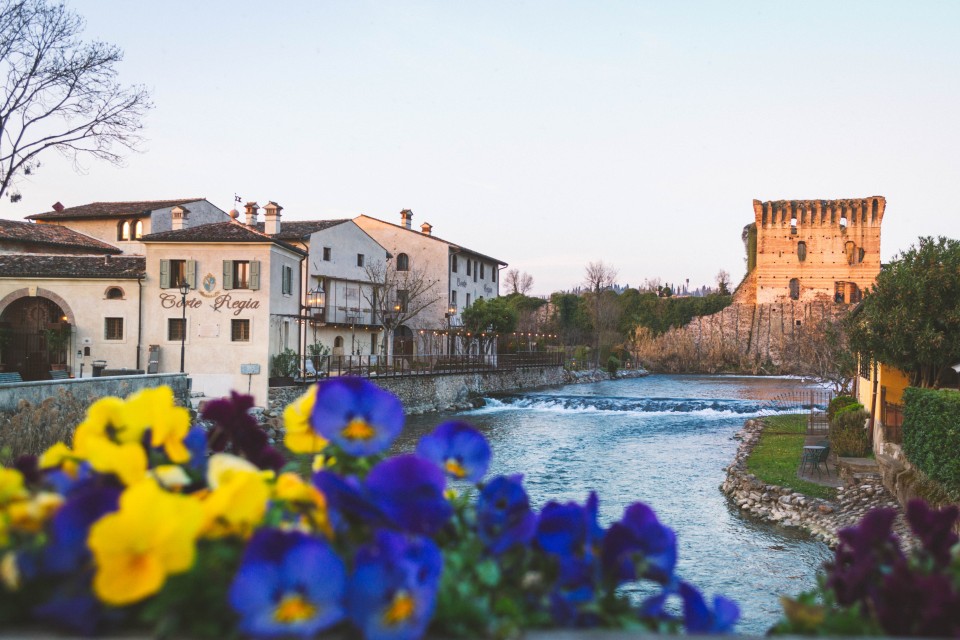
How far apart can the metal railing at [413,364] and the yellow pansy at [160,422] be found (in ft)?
91.0

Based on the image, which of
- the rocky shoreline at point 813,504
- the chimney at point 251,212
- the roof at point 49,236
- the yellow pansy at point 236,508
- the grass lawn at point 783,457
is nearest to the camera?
the yellow pansy at point 236,508

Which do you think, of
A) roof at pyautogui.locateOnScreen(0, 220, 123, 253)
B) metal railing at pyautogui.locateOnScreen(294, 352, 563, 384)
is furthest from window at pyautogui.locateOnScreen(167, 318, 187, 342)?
roof at pyautogui.locateOnScreen(0, 220, 123, 253)

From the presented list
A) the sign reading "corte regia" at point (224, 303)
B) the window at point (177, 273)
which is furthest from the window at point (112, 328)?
the window at point (177, 273)

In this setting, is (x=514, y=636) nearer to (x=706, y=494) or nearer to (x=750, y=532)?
(x=750, y=532)

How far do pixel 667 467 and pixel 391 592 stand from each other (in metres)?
20.0

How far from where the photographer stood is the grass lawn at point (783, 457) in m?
14.5

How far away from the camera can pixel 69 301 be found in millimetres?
28266

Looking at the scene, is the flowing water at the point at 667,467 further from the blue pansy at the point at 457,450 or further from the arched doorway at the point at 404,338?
the arched doorway at the point at 404,338

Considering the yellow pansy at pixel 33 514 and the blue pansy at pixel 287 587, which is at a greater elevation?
the yellow pansy at pixel 33 514

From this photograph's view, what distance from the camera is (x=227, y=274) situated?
28094mm

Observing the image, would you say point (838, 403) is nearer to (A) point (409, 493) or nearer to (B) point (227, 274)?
(B) point (227, 274)

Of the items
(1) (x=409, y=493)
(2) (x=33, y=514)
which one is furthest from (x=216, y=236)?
(1) (x=409, y=493)

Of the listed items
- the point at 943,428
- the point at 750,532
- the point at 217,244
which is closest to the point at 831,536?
the point at 750,532

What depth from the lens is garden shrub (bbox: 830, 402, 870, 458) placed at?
1688cm
